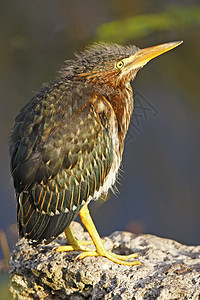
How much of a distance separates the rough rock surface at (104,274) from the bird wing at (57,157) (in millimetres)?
183

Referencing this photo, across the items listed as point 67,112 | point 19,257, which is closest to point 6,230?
point 19,257

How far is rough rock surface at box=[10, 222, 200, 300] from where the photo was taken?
2840mm

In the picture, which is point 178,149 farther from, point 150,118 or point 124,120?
point 124,120

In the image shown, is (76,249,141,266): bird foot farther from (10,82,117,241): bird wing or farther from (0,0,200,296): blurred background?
(0,0,200,296): blurred background

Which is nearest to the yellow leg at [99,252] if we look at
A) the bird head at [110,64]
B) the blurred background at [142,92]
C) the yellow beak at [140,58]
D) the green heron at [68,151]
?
the green heron at [68,151]

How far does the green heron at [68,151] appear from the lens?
10.2ft

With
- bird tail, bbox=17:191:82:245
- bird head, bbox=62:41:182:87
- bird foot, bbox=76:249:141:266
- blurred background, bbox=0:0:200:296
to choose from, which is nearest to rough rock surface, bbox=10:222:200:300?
bird foot, bbox=76:249:141:266

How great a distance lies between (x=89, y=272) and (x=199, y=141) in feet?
15.0

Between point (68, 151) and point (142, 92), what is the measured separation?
3912mm

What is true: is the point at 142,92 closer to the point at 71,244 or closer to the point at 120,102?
the point at 120,102

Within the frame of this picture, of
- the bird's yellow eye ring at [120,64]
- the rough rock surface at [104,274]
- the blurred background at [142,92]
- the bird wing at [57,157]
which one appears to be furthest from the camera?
the blurred background at [142,92]

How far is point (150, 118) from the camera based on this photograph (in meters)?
7.29

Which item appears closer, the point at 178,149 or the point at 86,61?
the point at 86,61

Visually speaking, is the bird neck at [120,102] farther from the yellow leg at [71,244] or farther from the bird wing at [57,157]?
the yellow leg at [71,244]
